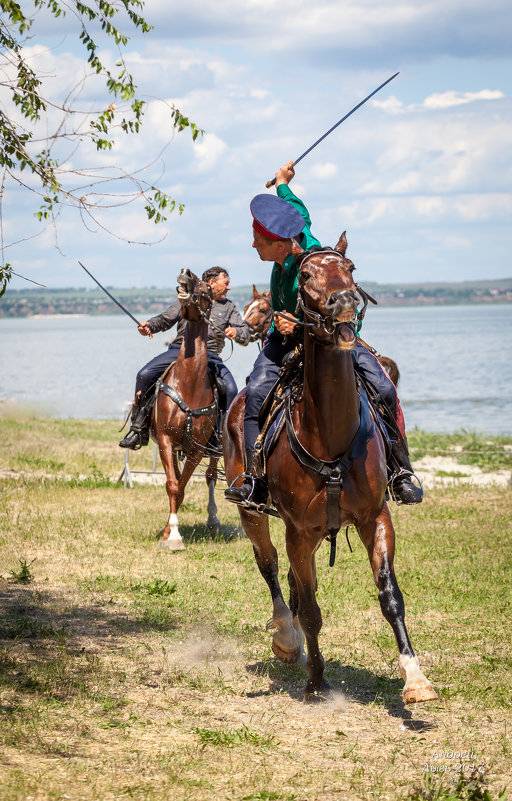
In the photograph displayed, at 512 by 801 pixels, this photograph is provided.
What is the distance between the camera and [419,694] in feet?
20.1

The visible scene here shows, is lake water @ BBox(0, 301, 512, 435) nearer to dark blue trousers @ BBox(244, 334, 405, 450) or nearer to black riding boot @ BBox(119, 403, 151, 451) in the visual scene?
black riding boot @ BBox(119, 403, 151, 451)

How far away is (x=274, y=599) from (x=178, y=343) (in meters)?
6.51

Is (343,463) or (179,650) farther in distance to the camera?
(179,650)

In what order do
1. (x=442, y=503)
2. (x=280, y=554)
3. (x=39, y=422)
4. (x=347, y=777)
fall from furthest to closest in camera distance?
(x=39, y=422), (x=442, y=503), (x=280, y=554), (x=347, y=777)

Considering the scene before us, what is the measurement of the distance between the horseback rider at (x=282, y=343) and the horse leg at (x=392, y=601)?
76 centimetres

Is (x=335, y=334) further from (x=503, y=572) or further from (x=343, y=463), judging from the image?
(x=503, y=572)

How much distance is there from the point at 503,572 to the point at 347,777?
19.4 ft

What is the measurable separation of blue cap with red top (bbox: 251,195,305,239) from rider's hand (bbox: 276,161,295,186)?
569 mm

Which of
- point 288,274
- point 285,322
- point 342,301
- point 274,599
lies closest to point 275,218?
point 288,274

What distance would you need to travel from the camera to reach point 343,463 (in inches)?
258

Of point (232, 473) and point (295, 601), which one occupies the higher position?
point (232, 473)

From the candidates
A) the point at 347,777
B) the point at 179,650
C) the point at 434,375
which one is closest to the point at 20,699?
the point at 179,650

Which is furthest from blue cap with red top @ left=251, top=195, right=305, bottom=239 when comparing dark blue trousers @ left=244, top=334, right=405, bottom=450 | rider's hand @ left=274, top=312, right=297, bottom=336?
dark blue trousers @ left=244, top=334, right=405, bottom=450

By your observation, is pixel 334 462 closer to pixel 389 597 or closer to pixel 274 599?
pixel 389 597
